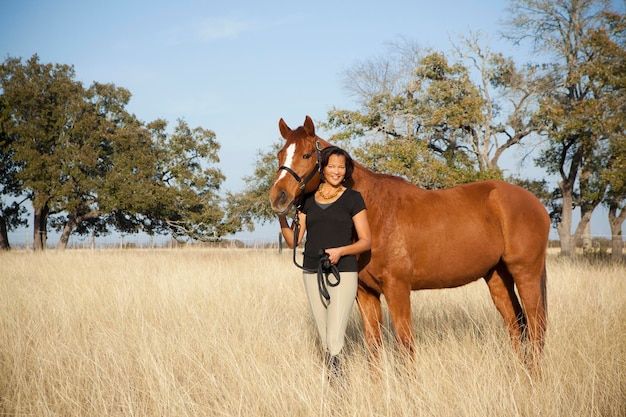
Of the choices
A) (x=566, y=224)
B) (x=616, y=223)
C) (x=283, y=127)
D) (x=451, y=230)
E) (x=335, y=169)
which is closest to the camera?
(x=335, y=169)

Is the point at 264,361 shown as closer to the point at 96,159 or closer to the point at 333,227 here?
the point at 333,227

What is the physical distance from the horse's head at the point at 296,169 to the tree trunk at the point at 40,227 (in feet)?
85.8

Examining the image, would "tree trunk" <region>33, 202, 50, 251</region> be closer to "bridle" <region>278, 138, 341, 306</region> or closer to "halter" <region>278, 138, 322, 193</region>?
"bridle" <region>278, 138, 341, 306</region>

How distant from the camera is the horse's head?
130 inches

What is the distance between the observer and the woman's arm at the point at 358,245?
3.29m

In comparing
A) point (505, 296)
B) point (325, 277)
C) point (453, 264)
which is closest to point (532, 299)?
point (505, 296)

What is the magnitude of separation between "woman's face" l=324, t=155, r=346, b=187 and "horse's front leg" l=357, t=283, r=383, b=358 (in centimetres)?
103

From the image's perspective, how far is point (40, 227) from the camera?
90.5 ft

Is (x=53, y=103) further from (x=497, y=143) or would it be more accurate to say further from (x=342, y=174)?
(x=342, y=174)

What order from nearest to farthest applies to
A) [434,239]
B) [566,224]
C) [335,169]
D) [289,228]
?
[335,169] < [289,228] < [434,239] < [566,224]

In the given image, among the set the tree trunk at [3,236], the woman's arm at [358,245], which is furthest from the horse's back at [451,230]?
the tree trunk at [3,236]

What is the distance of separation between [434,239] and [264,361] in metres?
1.92

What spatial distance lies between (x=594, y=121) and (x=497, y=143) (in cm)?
395

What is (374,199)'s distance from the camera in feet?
13.1
